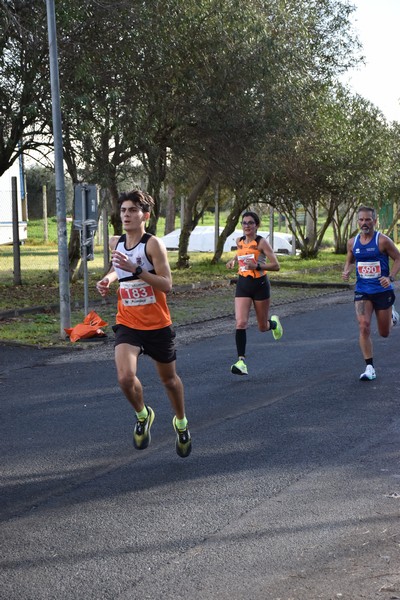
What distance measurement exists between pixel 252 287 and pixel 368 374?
1.76 m

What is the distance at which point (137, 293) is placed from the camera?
255 inches

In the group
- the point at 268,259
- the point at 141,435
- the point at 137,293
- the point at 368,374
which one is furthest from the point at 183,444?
the point at 268,259

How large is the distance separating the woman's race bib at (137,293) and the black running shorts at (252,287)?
4337mm

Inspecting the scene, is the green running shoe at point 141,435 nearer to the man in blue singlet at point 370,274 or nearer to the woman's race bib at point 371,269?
the man in blue singlet at point 370,274

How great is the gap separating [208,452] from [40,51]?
11296mm

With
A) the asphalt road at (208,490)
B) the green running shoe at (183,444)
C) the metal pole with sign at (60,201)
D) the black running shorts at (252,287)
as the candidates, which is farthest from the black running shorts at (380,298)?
the metal pole with sign at (60,201)

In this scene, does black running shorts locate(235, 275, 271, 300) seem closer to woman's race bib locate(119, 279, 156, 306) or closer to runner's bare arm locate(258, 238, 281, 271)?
runner's bare arm locate(258, 238, 281, 271)

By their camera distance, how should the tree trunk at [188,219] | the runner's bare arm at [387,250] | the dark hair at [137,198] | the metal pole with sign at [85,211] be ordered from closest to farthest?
the dark hair at [137,198]
the runner's bare arm at [387,250]
the metal pole with sign at [85,211]
the tree trunk at [188,219]

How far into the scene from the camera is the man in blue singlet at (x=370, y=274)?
9734 mm

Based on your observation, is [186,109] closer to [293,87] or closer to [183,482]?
[293,87]

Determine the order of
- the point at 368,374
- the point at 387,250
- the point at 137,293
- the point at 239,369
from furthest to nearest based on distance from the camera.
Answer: the point at 239,369 → the point at 368,374 → the point at 387,250 → the point at 137,293

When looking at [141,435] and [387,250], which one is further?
[387,250]

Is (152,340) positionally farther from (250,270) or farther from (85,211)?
(85,211)

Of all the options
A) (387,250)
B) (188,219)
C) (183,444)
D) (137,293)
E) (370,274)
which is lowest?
(183,444)
